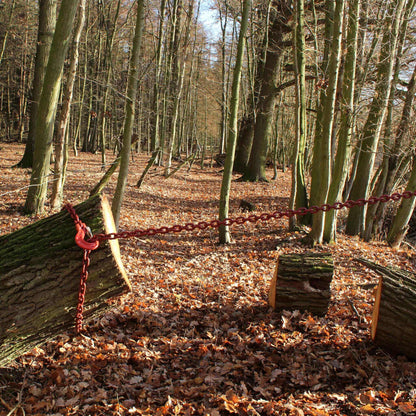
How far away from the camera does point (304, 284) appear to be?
172 inches

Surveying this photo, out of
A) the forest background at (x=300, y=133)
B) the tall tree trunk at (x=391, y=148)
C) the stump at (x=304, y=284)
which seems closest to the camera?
the forest background at (x=300, y=133)

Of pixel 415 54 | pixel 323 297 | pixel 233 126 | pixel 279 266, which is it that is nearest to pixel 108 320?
pixel 279 266

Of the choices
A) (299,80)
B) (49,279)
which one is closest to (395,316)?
(49,279)

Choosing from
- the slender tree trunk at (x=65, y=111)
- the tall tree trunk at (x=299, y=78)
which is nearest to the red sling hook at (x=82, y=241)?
the slender tree trunk at (x=65, y=111)

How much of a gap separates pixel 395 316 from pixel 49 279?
10.8 feet

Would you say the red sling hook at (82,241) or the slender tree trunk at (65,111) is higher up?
the slender tree trunk at (65,111)

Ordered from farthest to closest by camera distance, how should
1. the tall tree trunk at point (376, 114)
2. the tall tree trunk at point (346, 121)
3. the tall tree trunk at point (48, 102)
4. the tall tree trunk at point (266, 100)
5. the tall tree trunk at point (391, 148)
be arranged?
the tall tree trunk at point (266, 100) < the tall tree trunk at point (391, 148) < the tall tree trunk at point (376, 114) < the tall tree trunk at point (48, 102) < the tall tree trunk at point (346, 121)

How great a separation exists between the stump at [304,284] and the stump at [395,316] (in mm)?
774

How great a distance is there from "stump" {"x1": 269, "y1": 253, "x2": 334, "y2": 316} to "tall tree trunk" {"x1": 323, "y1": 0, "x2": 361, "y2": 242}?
152 inches

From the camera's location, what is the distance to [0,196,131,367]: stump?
2658mm

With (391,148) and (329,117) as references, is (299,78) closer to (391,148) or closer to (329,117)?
(329,117)

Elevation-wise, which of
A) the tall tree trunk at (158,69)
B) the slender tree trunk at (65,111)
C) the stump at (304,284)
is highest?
the tall tree trunk at (158,69)

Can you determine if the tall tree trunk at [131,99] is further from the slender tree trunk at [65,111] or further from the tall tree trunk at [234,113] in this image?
the tall tree trunk at [234,113]

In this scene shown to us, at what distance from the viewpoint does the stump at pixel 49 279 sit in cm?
266
